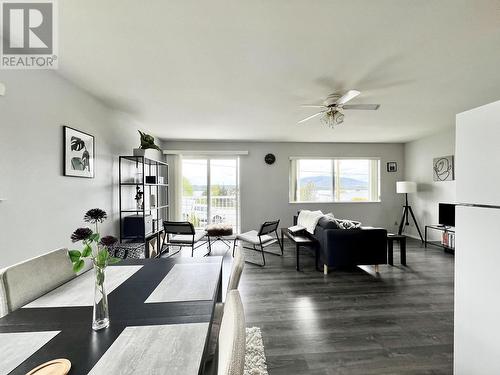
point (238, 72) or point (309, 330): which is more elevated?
point (238, 72)

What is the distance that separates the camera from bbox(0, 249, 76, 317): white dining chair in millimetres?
1058

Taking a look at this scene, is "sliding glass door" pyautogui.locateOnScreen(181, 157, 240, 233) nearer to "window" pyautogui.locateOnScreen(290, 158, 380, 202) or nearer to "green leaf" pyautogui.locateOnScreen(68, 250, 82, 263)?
"window" pyautogui.locateOnScreen(290, 158, 380, 202)

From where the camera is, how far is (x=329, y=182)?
5.98 m

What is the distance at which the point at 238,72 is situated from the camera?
7.50 feet

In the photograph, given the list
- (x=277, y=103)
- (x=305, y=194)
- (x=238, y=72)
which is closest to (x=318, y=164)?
(x=305, y=194)

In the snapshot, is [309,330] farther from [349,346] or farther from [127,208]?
[127,208]

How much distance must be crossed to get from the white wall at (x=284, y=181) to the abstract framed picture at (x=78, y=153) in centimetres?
269

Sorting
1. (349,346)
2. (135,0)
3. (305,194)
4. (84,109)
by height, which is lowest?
(349,346)

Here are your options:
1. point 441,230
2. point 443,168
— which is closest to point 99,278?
point 441,230

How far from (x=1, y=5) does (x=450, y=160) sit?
21.3ft

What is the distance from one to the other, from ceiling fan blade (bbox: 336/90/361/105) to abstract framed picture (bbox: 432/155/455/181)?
352cm

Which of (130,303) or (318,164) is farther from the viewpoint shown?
(318,164)

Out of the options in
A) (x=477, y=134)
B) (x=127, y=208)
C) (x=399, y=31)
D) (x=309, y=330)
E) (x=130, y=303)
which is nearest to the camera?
(x=130, y=303)

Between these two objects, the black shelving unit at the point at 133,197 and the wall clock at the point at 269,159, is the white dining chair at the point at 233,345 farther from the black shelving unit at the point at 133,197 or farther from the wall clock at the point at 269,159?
the wall clock at the point at 269,159
